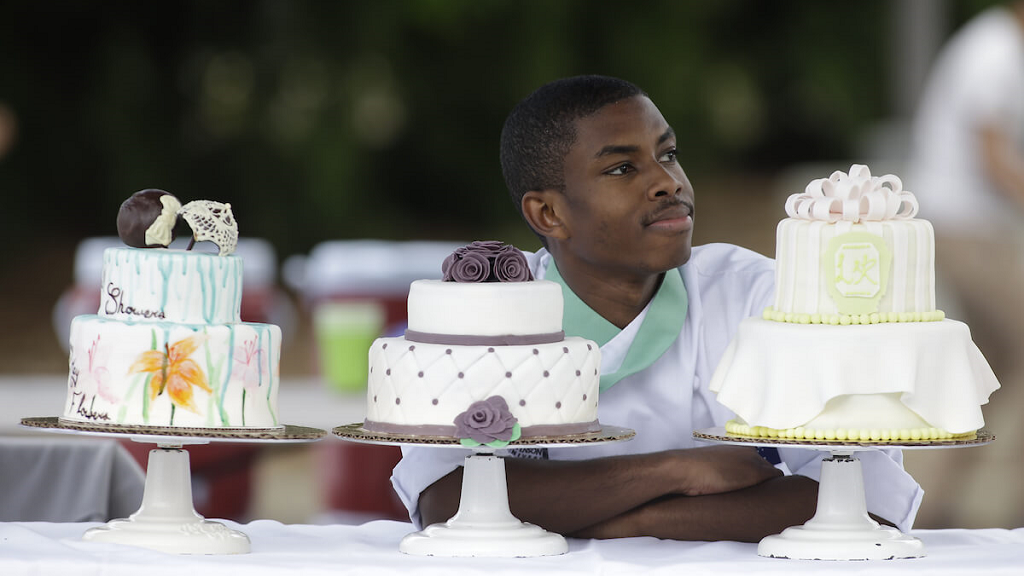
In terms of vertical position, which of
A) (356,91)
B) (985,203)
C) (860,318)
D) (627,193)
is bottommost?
(860,318)

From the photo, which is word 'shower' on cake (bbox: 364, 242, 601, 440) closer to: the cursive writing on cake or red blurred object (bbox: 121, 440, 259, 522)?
the cursive writing on cake

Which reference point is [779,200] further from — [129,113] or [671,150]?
[671,150]

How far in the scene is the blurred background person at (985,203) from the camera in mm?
5367

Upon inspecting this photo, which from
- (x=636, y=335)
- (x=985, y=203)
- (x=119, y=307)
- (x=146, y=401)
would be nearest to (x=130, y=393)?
(x=146, y=401)

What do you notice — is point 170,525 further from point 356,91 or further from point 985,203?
point 356,91

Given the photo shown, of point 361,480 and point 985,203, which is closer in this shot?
point 361,480

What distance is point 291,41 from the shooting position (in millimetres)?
8969

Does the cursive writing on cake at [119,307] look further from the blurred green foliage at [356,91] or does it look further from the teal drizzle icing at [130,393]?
the blurred green foliage at [356,91]

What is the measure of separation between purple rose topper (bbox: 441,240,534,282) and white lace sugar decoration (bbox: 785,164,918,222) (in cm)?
40

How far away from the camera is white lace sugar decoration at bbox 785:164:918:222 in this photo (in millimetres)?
2025

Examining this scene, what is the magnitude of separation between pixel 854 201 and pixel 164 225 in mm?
994

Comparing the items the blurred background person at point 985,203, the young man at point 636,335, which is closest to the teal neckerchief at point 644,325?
the young man at point 636,335

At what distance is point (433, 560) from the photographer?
193cm

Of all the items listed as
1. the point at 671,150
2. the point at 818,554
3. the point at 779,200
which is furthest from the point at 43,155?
the point at 818,554
